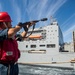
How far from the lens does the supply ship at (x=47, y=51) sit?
71.2 ft

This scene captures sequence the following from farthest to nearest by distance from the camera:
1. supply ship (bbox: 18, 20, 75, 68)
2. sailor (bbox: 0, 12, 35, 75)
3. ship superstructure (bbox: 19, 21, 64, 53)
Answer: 1. ship superstructure (bbox: 19, 21, 64, 53)
2. supply ship (bbox: 18, 20, 75, 68)
3. sailor (bbox: 0, 12, 35, 75)

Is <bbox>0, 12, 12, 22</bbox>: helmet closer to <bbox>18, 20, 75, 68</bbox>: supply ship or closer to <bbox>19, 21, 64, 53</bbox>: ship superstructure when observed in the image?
<bbox>18, 20, 75, 68</bbox>: supply ship

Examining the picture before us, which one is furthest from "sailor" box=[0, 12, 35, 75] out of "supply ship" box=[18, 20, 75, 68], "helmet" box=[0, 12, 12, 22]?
"supply ship" box=[18, 20, 75, 68]

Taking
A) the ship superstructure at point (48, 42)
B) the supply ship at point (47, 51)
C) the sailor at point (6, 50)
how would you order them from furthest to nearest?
the ship superstructure at point (48, 42)
the supply ship at point (47, 51)
the sailor at point (6, 50)

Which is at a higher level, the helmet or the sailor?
the helmet

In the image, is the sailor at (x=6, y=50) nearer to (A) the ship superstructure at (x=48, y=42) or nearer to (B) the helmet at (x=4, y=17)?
(B) the helmet at (x=4, y=17)

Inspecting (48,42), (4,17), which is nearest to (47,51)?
(48,42)

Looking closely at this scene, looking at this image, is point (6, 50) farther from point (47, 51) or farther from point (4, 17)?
point (47, 51)

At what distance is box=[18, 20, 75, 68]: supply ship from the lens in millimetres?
21703

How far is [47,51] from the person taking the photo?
2262 centimetres

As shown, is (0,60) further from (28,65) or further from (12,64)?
(28,65)

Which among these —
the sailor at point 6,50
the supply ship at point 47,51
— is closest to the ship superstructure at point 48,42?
the supply ship at point 47,51

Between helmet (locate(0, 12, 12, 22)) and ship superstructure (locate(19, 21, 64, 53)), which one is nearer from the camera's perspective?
helmet (locate(0, 12, 12, 22))

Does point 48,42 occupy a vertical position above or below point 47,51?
above
